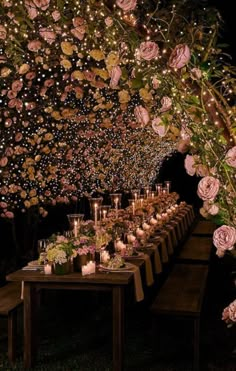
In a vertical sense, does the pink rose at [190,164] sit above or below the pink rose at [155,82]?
below

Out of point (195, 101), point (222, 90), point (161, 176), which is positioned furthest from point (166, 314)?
point (161, 176)

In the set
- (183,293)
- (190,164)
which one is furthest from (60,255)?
(190,164)

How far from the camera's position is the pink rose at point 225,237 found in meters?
2.39

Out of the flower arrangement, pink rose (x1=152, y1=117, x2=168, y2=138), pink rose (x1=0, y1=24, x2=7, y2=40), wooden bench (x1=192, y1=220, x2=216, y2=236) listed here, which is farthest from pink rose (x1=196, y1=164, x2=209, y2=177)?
wooden bench (x1=192, y1=220, x2=216, y2=236)

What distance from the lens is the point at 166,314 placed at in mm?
4883

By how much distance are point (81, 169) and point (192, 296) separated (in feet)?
19.2

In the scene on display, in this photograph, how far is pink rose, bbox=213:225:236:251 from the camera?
2.39 meters

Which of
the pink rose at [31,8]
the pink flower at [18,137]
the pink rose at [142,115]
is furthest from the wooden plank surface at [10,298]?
the pink rose at [142,115]

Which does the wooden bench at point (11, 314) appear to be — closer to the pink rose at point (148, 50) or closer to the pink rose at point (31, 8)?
the pink rose at point (31, 8)

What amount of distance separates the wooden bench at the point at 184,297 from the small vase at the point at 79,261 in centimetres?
73

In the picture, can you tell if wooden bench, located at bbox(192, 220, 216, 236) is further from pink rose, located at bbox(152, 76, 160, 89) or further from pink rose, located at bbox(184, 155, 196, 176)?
pink rose, located at bbox(152, 76, 160, 89)

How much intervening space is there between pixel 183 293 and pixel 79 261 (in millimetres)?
1232

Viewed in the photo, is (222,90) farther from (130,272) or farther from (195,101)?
(130,272)

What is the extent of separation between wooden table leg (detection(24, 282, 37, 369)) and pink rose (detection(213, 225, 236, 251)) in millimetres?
2650
